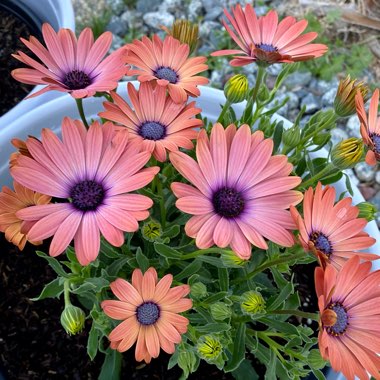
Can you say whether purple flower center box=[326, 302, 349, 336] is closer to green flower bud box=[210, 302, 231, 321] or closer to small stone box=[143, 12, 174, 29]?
green flower bud box=[210, 302, 231, 321]

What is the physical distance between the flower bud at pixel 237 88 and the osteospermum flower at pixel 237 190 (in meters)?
0.10

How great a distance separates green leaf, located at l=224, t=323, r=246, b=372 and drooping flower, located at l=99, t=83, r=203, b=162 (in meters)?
0.28

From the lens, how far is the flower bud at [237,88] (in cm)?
74

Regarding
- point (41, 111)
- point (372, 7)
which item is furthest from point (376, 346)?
point (372, 7)

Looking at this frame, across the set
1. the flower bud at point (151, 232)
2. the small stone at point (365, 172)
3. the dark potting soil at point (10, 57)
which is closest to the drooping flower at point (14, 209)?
the flower bud at point (151, 232)

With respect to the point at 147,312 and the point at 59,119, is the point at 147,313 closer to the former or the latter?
the point at 147,312

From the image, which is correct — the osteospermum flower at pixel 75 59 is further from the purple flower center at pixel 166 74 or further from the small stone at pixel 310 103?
the small stone at pixel 310 103

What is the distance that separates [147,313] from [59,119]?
0.44m

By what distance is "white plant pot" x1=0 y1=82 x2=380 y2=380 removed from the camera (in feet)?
3.01

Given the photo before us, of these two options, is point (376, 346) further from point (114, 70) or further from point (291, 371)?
point (114, 70)

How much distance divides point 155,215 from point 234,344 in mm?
226

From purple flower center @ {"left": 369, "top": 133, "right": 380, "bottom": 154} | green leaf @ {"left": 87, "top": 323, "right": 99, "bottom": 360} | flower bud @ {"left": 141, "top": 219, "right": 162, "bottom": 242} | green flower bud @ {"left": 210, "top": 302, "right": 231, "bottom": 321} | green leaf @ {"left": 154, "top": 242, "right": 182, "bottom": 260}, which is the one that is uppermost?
purple flower center @ {"left": 369, "top": 133, "right": 380, "bottom": 154}

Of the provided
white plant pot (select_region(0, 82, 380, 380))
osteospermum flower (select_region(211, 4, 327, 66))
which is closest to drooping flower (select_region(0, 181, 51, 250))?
white plant pot (select_region(0, 82, 380, 380))

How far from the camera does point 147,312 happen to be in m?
0.65
